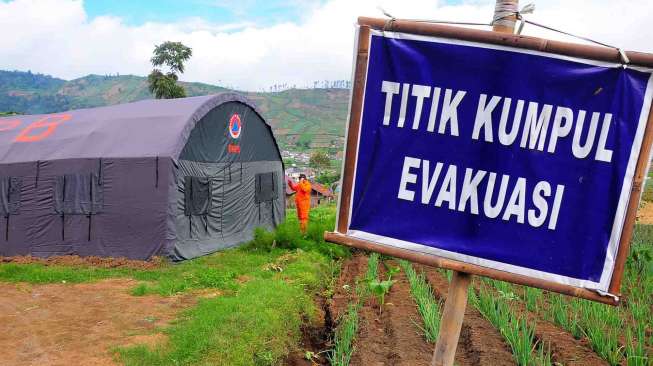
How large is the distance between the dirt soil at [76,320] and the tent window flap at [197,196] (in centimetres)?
248

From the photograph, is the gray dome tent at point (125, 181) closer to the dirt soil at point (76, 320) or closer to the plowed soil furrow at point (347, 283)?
the dirt soil at point (76, 320)

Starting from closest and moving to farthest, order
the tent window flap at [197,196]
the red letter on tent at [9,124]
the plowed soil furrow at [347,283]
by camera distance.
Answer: the plowed soil furrow at [347,283]
the tent window flap at [197,196]
the red letter on tent at [9,124]

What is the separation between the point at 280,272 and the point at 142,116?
5496 mm

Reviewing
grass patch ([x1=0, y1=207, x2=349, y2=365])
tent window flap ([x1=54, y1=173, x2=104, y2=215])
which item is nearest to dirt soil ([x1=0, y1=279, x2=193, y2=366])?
grass patch ([x1=0, y1=207, x2=349, y2=365])

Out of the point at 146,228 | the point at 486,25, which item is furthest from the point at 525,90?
the point at 146,228

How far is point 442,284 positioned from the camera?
7961 mm

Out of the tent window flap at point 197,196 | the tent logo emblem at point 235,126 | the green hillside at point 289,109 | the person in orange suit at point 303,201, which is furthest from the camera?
the green hillside at point 289,109

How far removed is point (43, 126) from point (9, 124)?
1686 mm

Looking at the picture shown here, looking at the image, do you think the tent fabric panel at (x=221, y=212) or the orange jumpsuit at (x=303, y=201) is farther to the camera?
the orange jumpsuit at (x=303, y=201)

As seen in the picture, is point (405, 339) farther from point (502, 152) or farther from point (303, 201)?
point (303, 201)

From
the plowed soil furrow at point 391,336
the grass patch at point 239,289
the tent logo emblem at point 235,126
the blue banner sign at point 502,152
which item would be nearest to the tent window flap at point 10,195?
the grass patch at point 239,289

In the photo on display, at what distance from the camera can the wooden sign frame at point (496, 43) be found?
1982 millimetres

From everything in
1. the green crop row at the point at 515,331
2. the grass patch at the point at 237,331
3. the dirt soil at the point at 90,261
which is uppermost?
the green crop row at the point at 515,331

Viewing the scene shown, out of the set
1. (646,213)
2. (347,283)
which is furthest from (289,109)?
(347,283)
